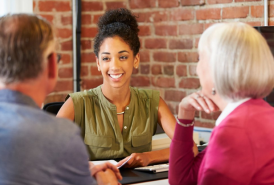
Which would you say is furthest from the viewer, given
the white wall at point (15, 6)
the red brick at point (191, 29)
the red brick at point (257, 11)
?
the red brick at point (191, 29)

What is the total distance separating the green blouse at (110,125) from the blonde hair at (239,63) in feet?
2.77

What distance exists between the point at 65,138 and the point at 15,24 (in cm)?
30

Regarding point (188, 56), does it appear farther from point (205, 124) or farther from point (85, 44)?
point (85, 44)

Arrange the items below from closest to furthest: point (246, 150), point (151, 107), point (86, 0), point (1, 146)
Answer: point (1, 146)
point (246, 150)
point (151, 107)
point (86, 0)

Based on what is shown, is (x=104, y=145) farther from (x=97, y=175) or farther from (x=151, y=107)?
(x=97, y=175)

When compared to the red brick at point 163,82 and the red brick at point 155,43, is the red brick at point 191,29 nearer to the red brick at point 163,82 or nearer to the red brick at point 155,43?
the red brick at point 155,43

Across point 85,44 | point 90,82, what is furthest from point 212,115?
point 85,44

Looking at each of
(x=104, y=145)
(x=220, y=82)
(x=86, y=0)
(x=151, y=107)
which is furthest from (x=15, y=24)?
(x=86, y=0)

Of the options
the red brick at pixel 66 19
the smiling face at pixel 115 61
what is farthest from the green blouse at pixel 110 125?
the red brick at pixel 66 19

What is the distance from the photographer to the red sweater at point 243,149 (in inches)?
43.2

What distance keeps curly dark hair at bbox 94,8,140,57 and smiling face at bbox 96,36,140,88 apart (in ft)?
0.09

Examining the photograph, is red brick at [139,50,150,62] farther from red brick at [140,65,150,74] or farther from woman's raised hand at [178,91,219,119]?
woman's raised hand at [178,91,219,119]

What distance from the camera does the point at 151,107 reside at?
6.84ft

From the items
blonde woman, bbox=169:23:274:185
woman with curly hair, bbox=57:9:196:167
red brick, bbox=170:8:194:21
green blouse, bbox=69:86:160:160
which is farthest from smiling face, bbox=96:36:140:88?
red brick, bbox=170:8:194:21
